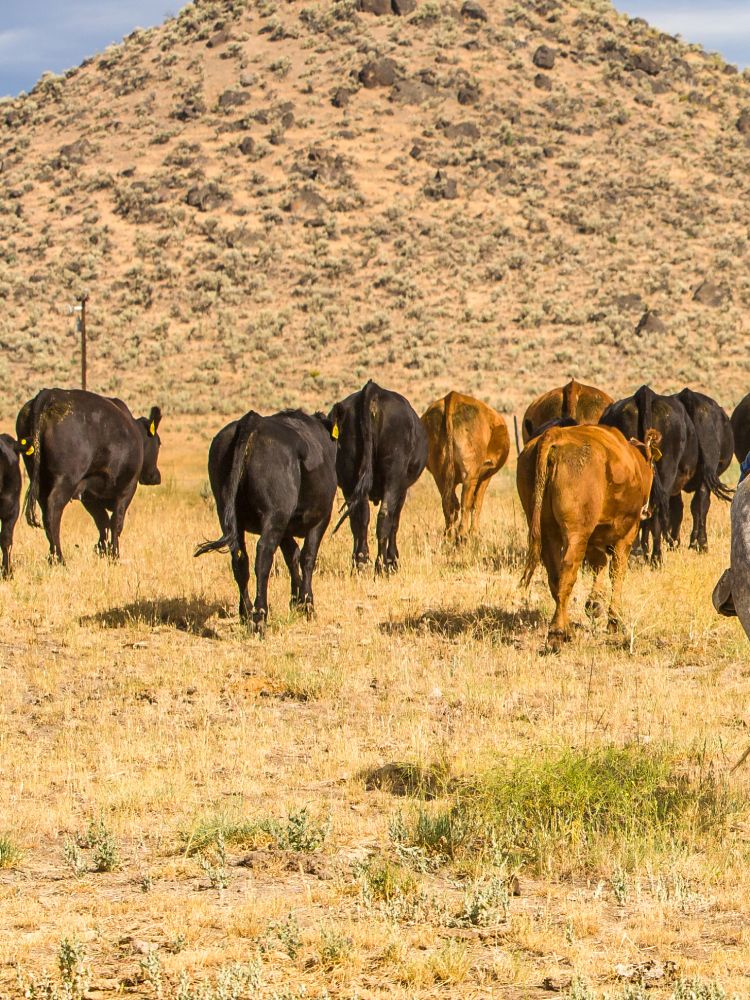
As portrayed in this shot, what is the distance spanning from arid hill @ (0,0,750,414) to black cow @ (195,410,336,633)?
31440mm

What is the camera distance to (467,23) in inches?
3157

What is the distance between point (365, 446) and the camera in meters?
14.2

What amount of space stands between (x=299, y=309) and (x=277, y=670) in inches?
1818

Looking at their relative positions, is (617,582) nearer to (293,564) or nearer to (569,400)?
(293,564)

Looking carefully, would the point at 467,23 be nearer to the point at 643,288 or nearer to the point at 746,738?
the point at 643,288

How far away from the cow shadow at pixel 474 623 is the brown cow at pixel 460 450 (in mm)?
3888

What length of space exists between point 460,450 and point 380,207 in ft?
159

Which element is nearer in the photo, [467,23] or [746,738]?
[746,738]

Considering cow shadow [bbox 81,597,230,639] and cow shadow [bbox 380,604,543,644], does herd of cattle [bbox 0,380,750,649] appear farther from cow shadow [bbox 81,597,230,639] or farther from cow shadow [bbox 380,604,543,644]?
cow shadow [bbox 380,604,543,644]

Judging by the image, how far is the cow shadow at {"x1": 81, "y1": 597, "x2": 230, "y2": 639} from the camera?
11.7 metres

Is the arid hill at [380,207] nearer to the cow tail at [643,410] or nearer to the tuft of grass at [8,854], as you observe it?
the cow tail at [643,410]

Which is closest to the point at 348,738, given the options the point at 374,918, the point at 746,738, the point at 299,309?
the point at 746,738

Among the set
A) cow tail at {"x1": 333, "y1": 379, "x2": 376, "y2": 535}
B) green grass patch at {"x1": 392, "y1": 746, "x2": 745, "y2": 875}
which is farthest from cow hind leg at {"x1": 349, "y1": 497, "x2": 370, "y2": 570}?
green grass patch at {"x1": 392, "y1": 746, "x2": 745, "y2": 875}

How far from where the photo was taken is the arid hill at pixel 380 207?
165 ft
